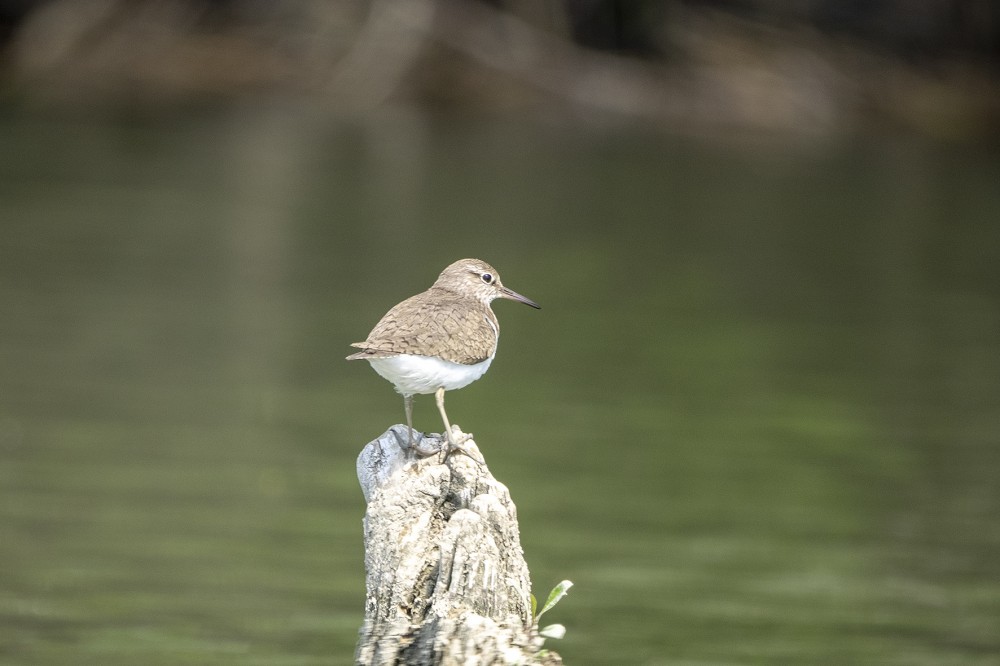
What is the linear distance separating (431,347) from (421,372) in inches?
3.8

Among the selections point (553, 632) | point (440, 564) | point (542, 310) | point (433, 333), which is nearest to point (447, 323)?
point (433, 333)

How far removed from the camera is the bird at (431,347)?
17.3ft

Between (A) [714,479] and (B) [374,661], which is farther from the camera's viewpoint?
(A) [714,479]

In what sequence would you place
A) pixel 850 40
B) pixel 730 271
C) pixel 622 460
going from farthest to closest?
pixel 850 40 < pixel 730 271 < pixel 622 460

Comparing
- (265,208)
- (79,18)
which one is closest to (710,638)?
(265,208)

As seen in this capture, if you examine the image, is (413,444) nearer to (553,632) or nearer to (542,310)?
(553,632)

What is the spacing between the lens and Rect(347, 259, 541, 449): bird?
207 inches

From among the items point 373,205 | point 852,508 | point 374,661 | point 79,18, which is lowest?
point 374,661

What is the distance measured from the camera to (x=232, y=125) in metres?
29.9

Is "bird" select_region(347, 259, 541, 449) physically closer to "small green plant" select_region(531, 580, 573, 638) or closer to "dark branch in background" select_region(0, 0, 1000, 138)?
"small green plant" select_region(531, 580, 573, 638)

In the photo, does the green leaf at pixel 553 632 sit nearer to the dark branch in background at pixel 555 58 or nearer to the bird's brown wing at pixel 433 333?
the bird's brown wing at pixel 433 333

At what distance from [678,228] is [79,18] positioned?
52.4 feet

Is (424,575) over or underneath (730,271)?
underneath

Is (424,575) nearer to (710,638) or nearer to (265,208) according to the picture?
(710,638)
